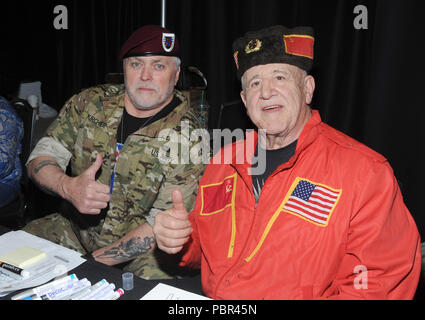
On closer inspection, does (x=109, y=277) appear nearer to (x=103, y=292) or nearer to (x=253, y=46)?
(x=103, y=292)

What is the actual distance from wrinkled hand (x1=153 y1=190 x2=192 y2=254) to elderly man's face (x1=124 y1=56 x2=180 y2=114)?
2.88ft

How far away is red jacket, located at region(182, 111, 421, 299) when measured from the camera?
118 centimetres

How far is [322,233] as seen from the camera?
123 centimetres

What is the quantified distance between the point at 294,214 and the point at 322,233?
115 mm

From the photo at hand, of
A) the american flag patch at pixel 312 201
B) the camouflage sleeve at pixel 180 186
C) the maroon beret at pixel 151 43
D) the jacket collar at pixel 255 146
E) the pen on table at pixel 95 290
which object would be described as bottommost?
the pen on table at pixel 95 290

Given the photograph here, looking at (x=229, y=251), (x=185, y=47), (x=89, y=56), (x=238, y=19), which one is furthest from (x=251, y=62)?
(x=89, y=56)

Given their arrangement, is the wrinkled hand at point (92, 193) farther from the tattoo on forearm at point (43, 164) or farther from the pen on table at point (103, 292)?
the pen on table at point (103, 292)

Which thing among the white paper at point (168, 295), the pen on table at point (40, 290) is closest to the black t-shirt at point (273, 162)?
the white paper at point (168, 295)

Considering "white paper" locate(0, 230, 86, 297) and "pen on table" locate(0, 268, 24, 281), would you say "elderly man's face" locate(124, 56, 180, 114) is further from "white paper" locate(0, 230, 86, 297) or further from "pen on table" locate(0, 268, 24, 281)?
"pen on table" locate(0, 268, 24, 281)

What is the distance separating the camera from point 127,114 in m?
2.07

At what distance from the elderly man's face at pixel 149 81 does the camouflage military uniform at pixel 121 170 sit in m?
0.10

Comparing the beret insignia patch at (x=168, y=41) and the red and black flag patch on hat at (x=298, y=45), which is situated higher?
the beret insignia patch at (x=168, y=41)

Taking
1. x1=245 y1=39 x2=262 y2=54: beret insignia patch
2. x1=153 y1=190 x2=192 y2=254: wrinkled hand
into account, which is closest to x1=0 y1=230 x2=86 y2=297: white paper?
x1=153 y1=190 x2=192 y2=254: wrinkled hand

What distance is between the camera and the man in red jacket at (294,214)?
3.91ft
